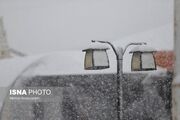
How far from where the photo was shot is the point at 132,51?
405 cm

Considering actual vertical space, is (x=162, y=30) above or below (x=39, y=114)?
above

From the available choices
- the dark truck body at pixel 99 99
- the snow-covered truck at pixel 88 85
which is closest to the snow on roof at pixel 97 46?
the snow-covered truck at pixel 88 85

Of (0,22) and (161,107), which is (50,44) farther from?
(161,107)

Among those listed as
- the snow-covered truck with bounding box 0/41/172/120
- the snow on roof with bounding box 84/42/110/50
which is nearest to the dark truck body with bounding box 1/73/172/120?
the snow-covered truck with bounding box 0/41/172/120

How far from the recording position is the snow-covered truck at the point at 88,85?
4.01 metres

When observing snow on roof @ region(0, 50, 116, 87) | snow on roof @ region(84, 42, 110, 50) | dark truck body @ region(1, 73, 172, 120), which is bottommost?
dark truck body @ region(1, 73, 172, 120)

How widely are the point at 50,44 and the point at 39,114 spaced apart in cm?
49

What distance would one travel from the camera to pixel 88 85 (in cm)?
407

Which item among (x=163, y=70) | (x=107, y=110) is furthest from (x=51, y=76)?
(x=163, y=70)

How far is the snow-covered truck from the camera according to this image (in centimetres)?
401

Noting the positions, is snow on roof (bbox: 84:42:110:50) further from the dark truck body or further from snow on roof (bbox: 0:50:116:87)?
the dark truck body

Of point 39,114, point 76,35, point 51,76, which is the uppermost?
point 76,35

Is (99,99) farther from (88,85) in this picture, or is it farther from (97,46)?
(97,46)

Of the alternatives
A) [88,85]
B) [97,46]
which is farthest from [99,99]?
[97,46]
